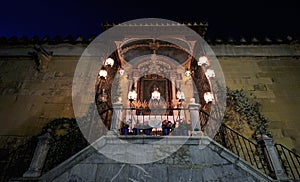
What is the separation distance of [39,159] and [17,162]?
9.75 ft

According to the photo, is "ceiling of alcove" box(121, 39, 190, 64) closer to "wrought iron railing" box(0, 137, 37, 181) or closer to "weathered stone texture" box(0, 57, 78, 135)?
"weathered stone texture" box(0, 57, 78, 135)

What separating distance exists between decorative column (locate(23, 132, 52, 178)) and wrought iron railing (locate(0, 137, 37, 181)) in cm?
210

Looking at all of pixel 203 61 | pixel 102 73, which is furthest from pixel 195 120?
pixel 102 73

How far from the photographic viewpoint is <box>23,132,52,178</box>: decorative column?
5230 millimetres

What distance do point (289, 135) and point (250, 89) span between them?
8.36 ft

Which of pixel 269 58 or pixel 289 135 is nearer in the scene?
pixel 289 135

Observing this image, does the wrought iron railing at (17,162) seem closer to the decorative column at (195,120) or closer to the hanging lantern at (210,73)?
the decorative column at (195,120)

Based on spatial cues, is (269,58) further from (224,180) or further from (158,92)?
(224,180)

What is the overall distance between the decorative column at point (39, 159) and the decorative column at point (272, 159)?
20.9ft

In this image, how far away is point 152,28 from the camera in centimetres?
955

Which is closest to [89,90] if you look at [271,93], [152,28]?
[152,28]

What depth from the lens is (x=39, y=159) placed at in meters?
5.58

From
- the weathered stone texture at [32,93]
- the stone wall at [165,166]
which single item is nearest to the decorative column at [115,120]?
the stone wall at [165,166]

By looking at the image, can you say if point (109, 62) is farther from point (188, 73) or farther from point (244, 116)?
point (244, 116)
